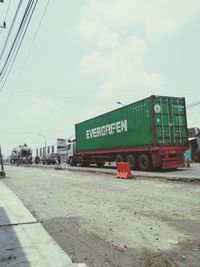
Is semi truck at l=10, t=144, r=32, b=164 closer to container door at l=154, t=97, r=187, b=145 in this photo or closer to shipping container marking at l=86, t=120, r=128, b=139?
shipping container marking at l=86, t=120, r=128, b=139

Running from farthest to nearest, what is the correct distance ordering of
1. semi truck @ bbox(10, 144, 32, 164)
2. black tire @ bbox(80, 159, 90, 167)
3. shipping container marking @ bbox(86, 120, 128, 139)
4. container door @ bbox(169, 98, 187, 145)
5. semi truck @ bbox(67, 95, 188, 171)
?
semi truck @ bbox(10, 144, 32, 164), black tire @ bbox(80, 159, 90, 167), shipping container marking @ bbox(86, 120, 128, 139), container door @ bbox(169, 98, 187, 145), semi truck @ bbox(67, 95, 188, 171)

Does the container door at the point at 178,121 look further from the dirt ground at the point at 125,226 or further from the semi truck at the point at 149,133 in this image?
the dirt ground at the point at 125,226

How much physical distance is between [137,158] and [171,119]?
3.65 m

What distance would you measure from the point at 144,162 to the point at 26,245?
19.2 metres

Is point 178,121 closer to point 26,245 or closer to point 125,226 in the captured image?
point 125,226

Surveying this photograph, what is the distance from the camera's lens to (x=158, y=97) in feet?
79.5

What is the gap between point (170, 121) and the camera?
80.7ft

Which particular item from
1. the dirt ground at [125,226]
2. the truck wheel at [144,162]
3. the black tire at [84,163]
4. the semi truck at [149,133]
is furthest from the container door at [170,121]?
the black tire at [84,163]

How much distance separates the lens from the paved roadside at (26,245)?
5182 mm

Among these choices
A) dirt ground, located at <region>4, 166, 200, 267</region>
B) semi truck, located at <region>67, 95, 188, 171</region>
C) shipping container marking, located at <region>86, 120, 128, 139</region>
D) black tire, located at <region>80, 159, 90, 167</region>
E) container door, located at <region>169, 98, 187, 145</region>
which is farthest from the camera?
black tire, located at <region>80, 159, 90, 167</region>

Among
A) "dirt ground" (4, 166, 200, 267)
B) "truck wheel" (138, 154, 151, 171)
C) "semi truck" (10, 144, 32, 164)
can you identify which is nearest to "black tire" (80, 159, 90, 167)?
"truck wheel" (138, 154, 151, 171)

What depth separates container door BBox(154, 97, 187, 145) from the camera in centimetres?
2402

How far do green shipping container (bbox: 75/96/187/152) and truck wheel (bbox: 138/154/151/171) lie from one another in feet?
2.43

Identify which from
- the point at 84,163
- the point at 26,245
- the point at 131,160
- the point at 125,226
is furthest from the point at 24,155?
the point at 26,245
